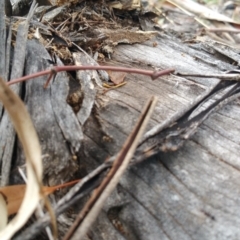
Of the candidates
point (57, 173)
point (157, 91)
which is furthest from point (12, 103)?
point (157, 91)

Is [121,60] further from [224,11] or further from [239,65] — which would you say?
[224,11]

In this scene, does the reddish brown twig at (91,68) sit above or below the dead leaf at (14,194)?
above

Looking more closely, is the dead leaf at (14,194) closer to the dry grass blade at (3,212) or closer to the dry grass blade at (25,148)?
the dry grass blade at (3,212)

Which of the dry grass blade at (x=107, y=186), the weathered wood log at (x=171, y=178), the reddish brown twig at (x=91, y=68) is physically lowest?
the weathered wood log at (x=171, y=178)

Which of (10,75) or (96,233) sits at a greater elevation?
(10,75)

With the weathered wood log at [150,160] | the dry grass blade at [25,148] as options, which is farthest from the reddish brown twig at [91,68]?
the dry grass blade at [25,148]

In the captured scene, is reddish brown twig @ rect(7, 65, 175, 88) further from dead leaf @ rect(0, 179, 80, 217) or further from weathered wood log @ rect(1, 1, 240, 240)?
dead leaf @ rect(0, 179, 80, 217)
